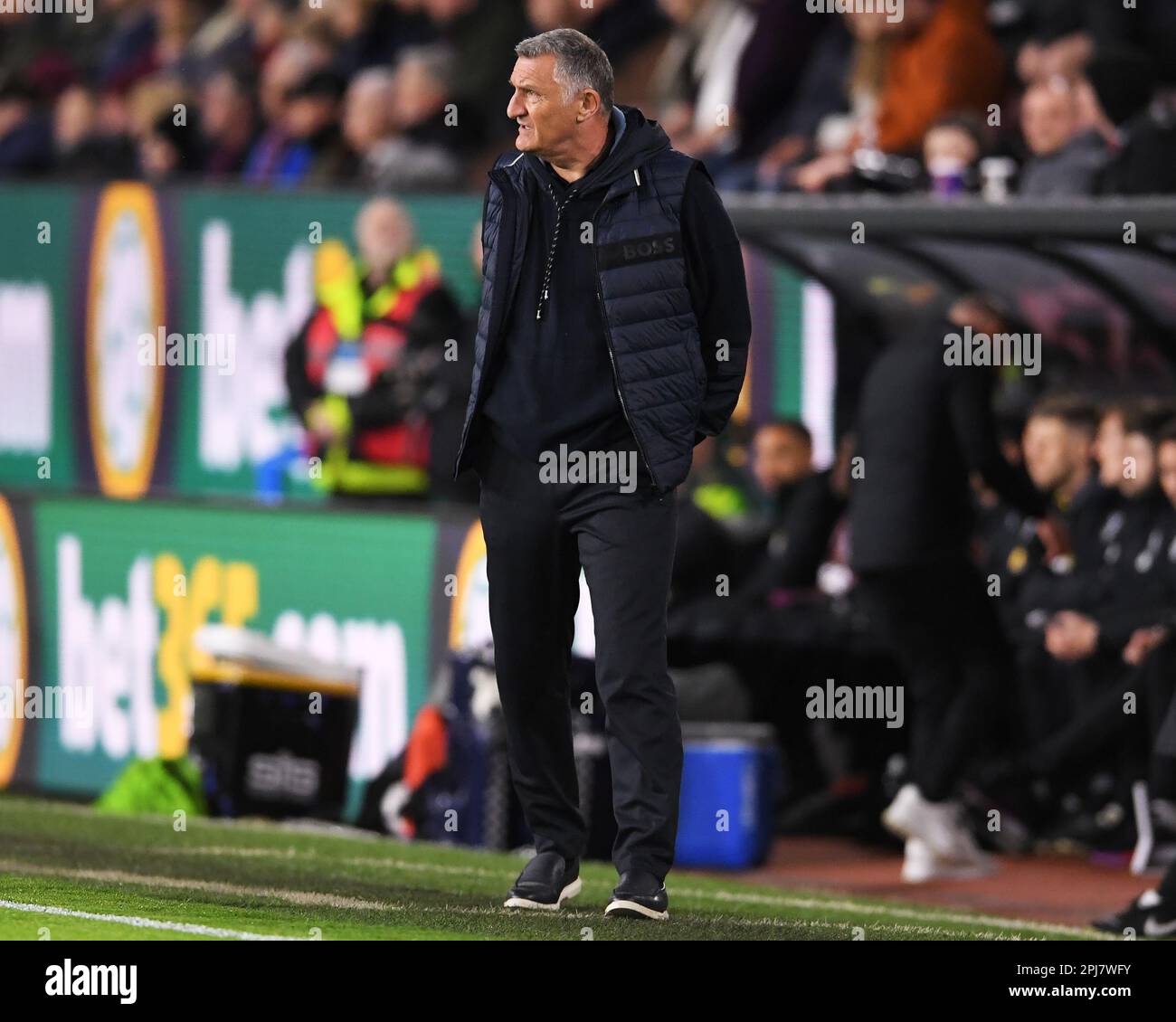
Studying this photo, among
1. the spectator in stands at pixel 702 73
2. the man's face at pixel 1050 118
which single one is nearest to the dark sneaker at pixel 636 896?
the man's face at pixel 1050 118

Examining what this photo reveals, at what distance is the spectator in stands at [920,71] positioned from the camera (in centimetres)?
1233

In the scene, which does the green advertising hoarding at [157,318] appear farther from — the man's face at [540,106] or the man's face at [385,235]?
the man's face at [540,106]

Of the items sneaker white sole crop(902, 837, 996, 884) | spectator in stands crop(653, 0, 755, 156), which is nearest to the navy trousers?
sneaker white sole crop(902, 837, 996, 884)

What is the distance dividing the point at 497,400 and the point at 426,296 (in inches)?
243

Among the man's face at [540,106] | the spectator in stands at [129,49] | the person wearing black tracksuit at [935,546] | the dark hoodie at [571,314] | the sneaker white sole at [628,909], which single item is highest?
the spectator in stands at [129,49]

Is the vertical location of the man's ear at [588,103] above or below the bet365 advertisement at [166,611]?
above

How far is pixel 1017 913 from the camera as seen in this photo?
31.1 feet

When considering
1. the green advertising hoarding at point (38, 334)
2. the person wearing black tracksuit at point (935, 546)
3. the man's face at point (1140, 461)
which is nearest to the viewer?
the person wearing black tracksuit at point (935, 546)

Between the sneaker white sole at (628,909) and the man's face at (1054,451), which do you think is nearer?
the sneaker white sole at (628,909)

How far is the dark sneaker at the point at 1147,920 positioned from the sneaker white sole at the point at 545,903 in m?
2.11

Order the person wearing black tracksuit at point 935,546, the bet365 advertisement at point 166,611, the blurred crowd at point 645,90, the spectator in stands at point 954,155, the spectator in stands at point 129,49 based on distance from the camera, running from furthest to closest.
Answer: the spectator in stands at point 129,49
the bet365 advertisement at point 166,611
the blurred crowd at point 645,90
the spectator in stands at point 954,155
the person wearing black tracksuit at point 935,546

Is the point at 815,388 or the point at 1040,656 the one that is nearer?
the point at 1040,656
